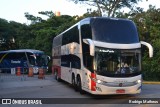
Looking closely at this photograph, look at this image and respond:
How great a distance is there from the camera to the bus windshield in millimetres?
14438

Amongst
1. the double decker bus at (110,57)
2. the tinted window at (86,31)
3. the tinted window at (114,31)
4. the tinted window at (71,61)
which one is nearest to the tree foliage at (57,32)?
the tinted window at (114,31)

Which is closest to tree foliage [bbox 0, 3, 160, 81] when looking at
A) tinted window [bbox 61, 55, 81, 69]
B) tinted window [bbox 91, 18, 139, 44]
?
tinted window [bbox 91, 18, 139, 44]

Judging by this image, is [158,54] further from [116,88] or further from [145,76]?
[116,88]

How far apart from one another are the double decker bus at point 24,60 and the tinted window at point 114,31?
25035mm

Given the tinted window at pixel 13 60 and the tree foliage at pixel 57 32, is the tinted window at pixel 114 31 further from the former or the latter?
the tinted window at pixel 13 60

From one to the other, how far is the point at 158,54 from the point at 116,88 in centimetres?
1742

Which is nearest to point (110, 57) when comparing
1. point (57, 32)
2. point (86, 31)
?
point (86, 31)

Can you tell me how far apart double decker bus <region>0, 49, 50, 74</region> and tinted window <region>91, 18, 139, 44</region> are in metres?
25.0

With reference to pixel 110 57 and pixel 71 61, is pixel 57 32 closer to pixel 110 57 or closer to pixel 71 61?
pixel 71 61

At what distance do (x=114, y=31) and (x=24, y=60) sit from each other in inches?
1143

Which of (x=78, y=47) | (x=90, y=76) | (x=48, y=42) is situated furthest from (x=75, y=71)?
(x=48, y=42)

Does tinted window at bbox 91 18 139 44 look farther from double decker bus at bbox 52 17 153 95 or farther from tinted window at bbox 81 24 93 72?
tinted window at bbox 81 24 93 72

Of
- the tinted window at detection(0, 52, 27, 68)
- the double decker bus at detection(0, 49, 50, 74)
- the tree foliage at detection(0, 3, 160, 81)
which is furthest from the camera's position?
the tinted window at detection(0, 52, 27, 68)

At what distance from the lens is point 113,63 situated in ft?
47.8
